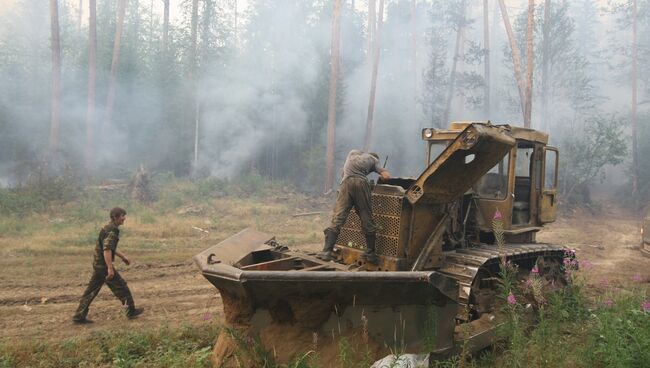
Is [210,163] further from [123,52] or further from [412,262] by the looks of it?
[412,262]

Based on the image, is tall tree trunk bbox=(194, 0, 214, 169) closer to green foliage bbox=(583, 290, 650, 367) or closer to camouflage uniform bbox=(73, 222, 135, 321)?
camouflage uniform bbox=(73, 222, 135, 321)

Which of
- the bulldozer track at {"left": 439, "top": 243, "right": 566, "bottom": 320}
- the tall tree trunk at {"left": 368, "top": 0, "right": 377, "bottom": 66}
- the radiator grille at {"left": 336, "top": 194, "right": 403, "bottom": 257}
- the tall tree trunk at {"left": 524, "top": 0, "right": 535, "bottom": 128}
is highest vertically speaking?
the tall tree trunk at {"left": 368, "top": 0, "right": 377, "bottom": 66}

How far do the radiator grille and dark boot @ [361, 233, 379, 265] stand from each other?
9cm

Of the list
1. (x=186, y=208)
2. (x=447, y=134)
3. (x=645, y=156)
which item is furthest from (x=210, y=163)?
(x=645, y=156)

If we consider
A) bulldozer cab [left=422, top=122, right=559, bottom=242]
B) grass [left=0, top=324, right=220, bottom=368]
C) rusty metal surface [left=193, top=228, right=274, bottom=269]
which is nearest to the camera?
grass [left=0, top=324, right=220, bottom=368]

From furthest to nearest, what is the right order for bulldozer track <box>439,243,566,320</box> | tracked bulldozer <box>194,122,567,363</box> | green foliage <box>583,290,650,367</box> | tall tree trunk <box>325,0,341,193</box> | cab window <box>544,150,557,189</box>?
tall tree trunk <box>325,0,341,193</box>, cab window <box>544,150,557,189</box>, bulldozer track <box>439,243,566,320</box>, tracked bulldozer <box>194,122,567,363</box>, green foliage <box>583,290,650,367</box>

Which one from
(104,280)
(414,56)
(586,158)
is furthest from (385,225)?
(414,56)

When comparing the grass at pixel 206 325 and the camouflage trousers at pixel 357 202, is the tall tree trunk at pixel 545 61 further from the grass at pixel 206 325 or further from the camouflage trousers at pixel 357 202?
the camouflage trousers at pixel 357 202

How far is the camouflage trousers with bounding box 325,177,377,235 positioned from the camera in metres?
5.30

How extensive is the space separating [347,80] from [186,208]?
16.8 m

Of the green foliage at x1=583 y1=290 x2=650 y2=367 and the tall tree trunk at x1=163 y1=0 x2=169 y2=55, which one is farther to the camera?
the tall tree trunk at x1=163 y1=0 x2=169 y2=55

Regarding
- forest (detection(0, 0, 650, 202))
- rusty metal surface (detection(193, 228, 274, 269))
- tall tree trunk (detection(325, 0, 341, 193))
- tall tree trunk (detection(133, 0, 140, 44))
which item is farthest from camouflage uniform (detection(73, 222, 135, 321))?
tall tree trunk (detection(133, 0, 140, 44))

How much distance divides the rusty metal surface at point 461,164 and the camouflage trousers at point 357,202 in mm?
477

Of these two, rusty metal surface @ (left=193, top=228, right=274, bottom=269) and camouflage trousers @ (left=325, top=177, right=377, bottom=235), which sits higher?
camouflage trousers @ (left=325, top=177, right=377, bottom=235)
